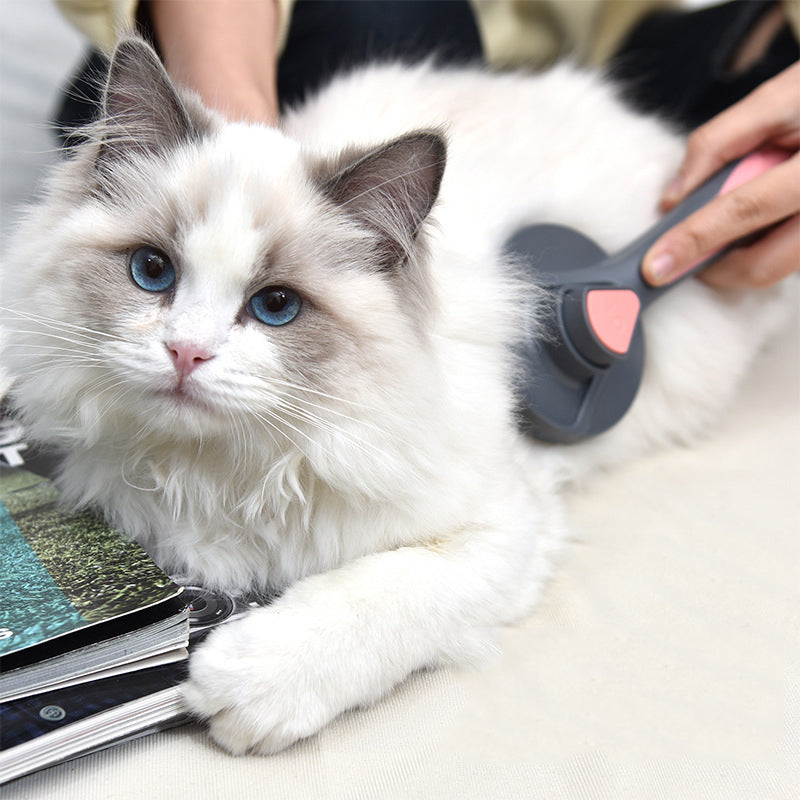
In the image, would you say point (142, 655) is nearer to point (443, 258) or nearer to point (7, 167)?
point (443, 258)

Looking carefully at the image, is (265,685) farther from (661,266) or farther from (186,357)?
(661,266)

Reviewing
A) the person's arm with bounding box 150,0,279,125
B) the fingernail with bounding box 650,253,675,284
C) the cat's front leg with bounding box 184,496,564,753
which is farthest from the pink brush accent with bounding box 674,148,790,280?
the person's arm with bounding box 150,0,279,125

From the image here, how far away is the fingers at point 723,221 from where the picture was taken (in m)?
1.64

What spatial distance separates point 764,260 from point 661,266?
0.32m

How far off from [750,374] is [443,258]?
121cm

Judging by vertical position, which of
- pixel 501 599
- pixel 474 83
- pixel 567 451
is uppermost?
pixel 474 83

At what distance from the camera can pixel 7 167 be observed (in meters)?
2.82

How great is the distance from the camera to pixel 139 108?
1217 mm

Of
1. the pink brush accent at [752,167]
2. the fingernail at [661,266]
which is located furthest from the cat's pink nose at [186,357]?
the pink brush accent at [752,167]

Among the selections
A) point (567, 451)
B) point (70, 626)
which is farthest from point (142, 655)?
point (567, 451)

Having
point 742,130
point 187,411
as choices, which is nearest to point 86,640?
point 187,411

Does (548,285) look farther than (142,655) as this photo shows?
Yes

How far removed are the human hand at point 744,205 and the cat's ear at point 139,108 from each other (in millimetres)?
990

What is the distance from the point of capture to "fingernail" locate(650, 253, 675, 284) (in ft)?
5.36
